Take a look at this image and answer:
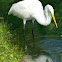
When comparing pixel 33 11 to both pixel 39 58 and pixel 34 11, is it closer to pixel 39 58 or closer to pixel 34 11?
pixel 34 11

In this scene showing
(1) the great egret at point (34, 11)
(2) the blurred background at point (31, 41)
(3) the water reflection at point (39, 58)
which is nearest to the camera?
(3) the water reflection at point (39, 58)

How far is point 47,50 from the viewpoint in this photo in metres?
5.81

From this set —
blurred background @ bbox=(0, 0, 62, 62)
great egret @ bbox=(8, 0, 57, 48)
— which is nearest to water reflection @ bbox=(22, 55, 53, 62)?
blurred background @ bbox=(0, 0, 62, 62)

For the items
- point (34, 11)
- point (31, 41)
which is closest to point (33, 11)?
point (34, 11)

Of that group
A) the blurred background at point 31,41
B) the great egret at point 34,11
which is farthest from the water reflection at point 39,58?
the great egret at point 34,11

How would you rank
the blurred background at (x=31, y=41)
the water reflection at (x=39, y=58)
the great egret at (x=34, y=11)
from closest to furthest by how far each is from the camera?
1. the water reflection at (x=39, y=58)
2. the blurred background at (x=31, y=41)
3. the great egret at (x=34, y=11)

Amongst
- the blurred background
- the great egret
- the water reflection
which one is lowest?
the water reflection

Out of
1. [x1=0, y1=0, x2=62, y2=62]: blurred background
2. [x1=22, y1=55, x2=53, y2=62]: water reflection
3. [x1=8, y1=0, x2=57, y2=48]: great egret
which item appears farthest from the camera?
[x1=8, y1=0, x2=57, y2=48]: great egret

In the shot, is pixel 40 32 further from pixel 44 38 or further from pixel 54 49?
pixel 54 49

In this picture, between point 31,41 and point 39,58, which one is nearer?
point 39,58

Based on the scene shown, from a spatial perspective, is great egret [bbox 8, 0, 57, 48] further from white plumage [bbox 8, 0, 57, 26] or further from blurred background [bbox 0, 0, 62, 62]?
blurred background [bbox 0, 0, 62, 62]

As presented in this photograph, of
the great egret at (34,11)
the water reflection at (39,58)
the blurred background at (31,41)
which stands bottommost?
the water reflection at (39,58)

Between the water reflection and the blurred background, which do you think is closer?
the water reflection

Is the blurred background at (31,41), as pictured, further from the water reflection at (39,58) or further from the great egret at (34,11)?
the great egret at (34,11)
